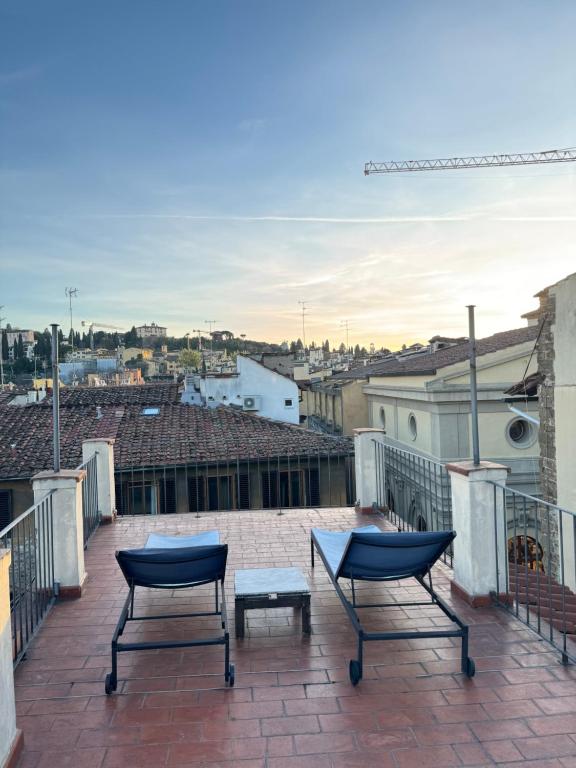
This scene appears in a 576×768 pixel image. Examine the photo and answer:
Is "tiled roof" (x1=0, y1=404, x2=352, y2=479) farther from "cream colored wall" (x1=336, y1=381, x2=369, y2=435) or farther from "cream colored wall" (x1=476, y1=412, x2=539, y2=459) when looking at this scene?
"cream colored wall" (x1=336, y1=381, x2=369, y2=435)

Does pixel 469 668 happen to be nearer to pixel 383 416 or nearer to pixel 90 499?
pixel 90 499

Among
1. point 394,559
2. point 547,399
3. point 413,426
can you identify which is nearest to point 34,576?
point 394,559

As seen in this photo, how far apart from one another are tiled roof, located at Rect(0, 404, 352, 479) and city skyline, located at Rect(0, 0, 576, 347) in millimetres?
3266

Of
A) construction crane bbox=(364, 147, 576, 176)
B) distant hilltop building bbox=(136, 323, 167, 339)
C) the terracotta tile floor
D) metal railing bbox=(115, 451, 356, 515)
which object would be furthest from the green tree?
the terracotta tile floor

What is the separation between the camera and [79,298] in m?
10.7

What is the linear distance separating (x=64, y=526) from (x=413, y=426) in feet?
60.1

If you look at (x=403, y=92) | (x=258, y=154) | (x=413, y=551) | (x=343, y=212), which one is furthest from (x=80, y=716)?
(x=343, y=212)

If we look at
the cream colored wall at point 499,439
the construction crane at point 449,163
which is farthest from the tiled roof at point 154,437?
the construction crane at point 449,163

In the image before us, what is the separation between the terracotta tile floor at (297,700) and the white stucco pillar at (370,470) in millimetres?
2932

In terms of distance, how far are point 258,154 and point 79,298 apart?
7.42m

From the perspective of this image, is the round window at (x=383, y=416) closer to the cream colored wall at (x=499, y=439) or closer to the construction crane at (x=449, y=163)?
the cream colored wall at (x=499, y=439)

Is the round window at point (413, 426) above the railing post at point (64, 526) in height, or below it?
below

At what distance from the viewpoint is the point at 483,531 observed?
4.14m

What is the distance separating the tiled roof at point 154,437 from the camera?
13.4 meters
